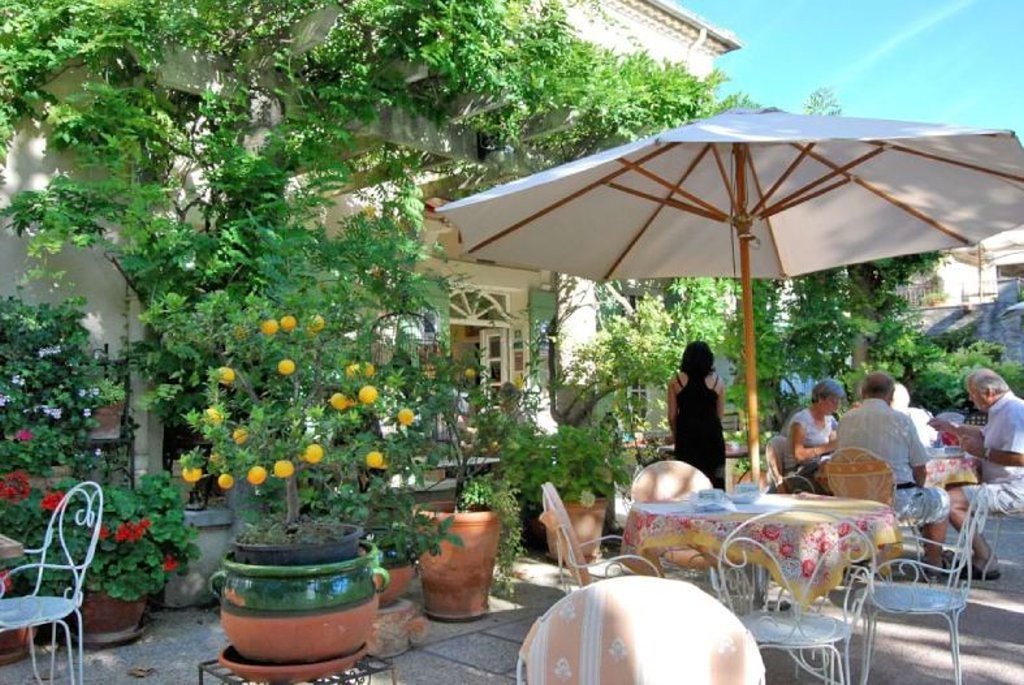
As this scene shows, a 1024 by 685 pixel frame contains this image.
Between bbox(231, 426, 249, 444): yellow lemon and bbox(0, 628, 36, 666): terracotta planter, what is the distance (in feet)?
6.15

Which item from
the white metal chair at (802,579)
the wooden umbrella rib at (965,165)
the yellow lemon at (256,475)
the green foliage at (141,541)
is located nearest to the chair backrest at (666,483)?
the white metal chair at (802,579)

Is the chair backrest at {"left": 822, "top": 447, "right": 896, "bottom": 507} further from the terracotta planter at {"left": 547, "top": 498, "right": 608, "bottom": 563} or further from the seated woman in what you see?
the terracotta planter at {"left": 547, "top": 498, "right": 608, "bottom": 563}

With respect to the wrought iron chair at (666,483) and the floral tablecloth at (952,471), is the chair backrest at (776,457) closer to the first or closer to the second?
the floral tablecloth at (952,471)

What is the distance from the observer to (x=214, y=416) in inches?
124

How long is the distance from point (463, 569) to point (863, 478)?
2212mm

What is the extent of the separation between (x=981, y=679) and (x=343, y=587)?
2.73m

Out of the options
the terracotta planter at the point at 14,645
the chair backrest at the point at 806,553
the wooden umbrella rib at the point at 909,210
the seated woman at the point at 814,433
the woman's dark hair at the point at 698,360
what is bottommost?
the terracotta planter at the point at 14,645

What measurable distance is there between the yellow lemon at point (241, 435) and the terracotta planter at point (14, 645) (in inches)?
73.8

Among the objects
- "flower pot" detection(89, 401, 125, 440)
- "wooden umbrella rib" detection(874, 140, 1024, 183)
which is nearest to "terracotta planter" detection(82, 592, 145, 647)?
"flower pot" detection(89, 401, 125, 440)

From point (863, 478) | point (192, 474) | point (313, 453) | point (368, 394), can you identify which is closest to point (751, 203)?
point (863, 478)

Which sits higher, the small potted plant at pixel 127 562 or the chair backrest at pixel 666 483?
the chair backrest at pixel 666 483

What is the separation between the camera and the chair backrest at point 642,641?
1.59 metres

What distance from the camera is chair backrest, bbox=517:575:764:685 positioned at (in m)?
1.59

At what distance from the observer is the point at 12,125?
532 centimetres
